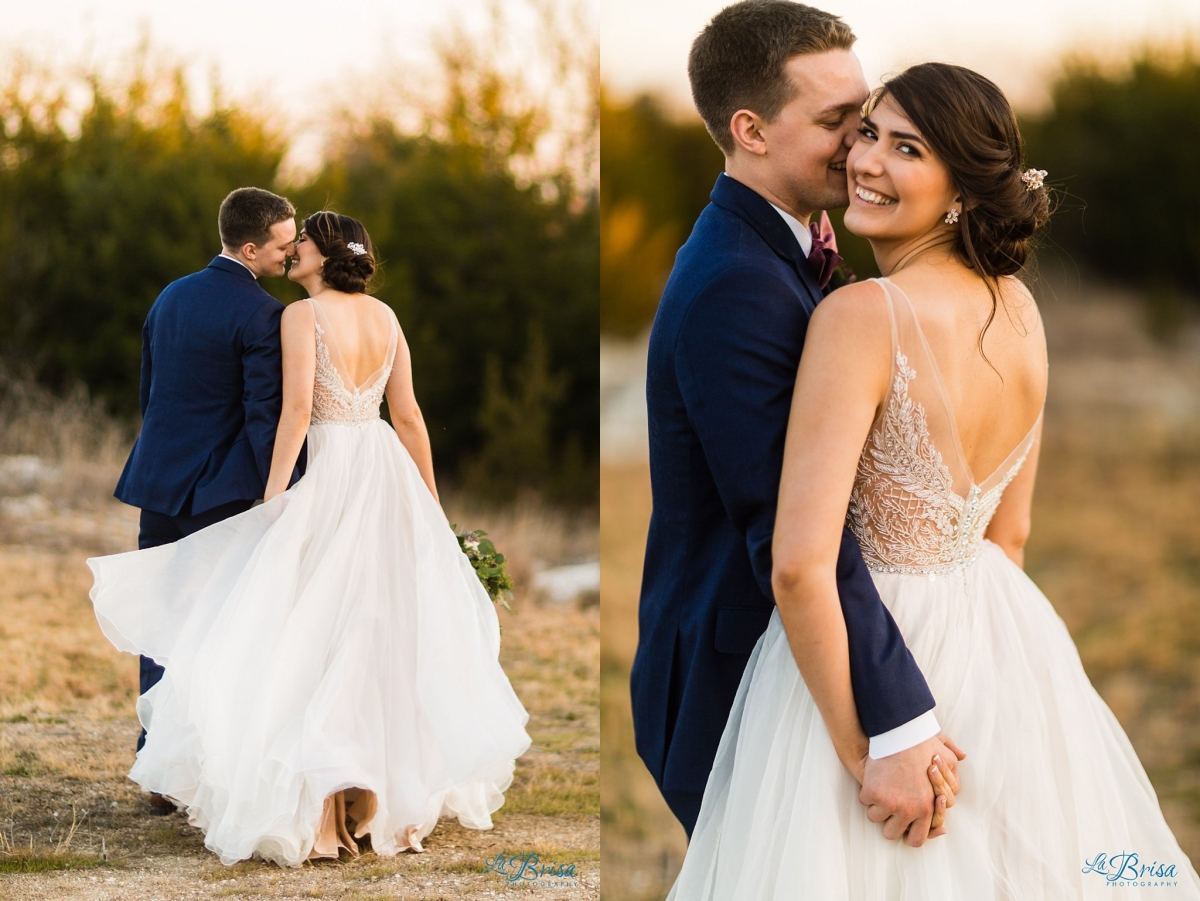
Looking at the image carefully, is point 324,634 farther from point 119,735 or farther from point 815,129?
point 815,129

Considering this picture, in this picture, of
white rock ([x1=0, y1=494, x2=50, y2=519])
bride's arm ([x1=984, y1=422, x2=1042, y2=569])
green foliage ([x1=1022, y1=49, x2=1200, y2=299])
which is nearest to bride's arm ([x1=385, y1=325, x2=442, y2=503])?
bride's arm ([x1=984, y1=422, x2=1042, y2=569])

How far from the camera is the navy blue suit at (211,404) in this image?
3.28 m

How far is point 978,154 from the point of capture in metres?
1.79

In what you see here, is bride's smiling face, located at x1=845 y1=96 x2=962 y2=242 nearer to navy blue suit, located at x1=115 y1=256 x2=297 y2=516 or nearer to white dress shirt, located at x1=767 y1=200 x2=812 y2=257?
white dress shirt, located at x1=767 y1=200 x2=812 y2=257

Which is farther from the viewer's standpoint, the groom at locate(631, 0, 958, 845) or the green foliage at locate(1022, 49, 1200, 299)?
the green foliage at locate(1022, 49, 1200, 299)

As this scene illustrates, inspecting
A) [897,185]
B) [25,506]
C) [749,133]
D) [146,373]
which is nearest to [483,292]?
[25,506]

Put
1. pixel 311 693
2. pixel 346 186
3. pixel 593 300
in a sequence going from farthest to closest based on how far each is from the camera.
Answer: pixel 593 300, pixel 346 186, pixel 311 693

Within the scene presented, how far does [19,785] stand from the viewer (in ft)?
11.8

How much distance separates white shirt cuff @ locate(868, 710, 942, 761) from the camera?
5.45ft

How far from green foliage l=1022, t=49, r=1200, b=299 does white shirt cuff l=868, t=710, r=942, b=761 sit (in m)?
9.64

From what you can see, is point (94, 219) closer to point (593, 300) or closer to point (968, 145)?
point (593, 300)

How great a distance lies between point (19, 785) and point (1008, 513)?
308 cm

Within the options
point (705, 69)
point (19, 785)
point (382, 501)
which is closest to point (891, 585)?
point (705, 69)

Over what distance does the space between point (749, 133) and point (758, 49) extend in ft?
0.47
